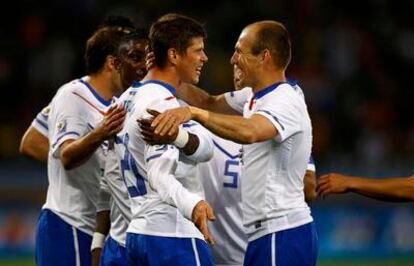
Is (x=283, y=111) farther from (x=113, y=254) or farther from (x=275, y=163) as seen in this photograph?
(x=113, y=254)

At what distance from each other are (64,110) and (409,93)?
33.5 ft

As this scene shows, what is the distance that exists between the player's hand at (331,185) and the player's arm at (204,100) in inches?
48.2

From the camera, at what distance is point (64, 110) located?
265 inches

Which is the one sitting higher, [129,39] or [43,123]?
[129,39]

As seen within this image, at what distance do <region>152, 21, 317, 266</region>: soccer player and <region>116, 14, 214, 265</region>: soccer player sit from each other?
0.34m

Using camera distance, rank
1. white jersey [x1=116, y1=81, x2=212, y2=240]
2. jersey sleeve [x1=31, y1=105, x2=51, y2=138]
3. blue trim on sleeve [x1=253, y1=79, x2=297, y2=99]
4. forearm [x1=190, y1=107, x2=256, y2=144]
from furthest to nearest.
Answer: jersey sleeve [x1=31, y1=105, x2=51, y2=138]
blue trim on sleeve [x1=253, y1=79, x2=297, y2=99]
white jersey [x1=116, y1=81, x2=212, y2=240]
forearm [x1=190, y1=107, x2=256, y2=144]

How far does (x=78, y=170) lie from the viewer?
22.4 feet

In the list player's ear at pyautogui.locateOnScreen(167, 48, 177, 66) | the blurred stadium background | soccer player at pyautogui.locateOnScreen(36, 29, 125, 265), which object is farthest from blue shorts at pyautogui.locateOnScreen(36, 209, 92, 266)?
the blurred stadium background

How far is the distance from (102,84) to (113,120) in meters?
1.03

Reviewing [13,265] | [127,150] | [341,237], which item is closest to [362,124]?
[341,237]

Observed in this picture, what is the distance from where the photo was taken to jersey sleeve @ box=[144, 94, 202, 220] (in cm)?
539

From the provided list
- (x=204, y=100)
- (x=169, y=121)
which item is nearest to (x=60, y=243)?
(x=204, y=100)

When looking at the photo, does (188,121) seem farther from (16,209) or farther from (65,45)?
(65,45)

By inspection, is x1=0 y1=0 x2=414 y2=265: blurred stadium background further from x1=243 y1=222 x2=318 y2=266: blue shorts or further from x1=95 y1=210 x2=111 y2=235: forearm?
x1=243 y1=222 x2=318 y2=266: blue shorts
